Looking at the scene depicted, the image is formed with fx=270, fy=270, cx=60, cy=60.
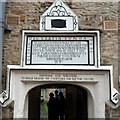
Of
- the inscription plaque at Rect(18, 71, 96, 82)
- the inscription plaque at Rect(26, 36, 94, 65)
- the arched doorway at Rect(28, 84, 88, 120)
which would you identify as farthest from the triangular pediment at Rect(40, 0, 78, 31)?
the arched doorway at Rect(28, 84, 88, 120)

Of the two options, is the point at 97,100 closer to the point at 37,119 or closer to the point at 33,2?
the point at 33,2

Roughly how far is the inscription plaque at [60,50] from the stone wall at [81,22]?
0.24 metres

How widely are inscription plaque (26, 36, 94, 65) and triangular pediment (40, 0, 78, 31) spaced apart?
21cm

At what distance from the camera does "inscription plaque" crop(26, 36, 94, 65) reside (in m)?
5.26

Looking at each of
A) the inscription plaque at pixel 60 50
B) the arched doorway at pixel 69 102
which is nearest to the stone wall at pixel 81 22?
the inscription plaque at pixel 60 50

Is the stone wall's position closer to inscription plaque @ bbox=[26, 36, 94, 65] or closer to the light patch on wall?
the light patch on wall

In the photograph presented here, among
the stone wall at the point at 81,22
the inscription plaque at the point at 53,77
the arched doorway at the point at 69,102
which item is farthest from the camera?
the arched doorway at the point at 69,102

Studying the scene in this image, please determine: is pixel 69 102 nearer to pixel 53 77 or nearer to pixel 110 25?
pixel 53 77

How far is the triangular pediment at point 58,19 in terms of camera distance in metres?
5.40

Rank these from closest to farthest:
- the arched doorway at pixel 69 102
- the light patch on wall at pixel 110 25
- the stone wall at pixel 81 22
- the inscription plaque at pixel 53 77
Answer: the inscription plaque at pixel 53 77 → the stone wall at pixel 81 22 → the light patch on wall at pixel 110 25 → the arched doorway at pixel 69 102

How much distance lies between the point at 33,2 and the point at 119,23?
182cm

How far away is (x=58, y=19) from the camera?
17.9ft

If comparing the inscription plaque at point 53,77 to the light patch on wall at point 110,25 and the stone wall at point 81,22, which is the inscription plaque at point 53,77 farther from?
the light patch on wall at point 110,25

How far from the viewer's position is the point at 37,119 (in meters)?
8.41
